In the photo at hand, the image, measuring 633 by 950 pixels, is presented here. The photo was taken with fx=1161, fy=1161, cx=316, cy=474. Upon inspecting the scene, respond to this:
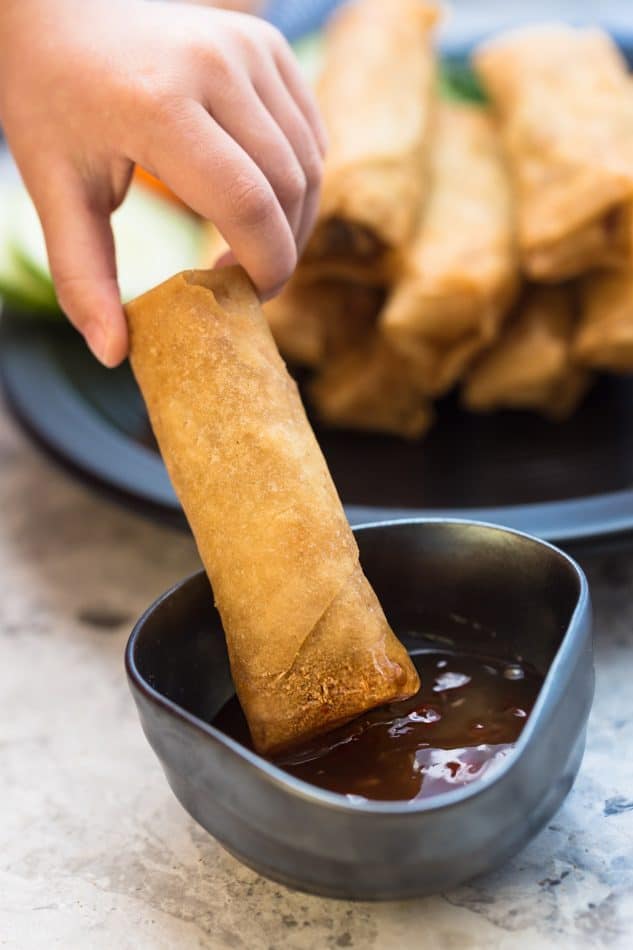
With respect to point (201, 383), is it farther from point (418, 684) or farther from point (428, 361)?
point (428, 361)

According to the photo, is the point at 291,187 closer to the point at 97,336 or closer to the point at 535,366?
the point at 97,336

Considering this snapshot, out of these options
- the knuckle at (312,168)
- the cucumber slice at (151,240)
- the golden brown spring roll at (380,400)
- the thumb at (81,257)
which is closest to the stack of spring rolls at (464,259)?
the golden brown spring roll at (380,400)

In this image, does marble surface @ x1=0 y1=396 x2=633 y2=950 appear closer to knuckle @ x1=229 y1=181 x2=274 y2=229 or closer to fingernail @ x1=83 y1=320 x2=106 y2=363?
fingernail @ x1=83 y1=320 x2=106 y2=363

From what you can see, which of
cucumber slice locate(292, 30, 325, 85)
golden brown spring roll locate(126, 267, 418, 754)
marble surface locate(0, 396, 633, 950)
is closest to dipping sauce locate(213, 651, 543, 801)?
golden brown spring roll locate(126, 267, 418, 754)

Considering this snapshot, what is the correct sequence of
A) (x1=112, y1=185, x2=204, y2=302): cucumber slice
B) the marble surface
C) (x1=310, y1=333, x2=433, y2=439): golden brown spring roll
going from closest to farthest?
1. the marble surface
2. (x1=310, y1=333, x2=433, y2=439): golden brown spring roll
3. (x1=112, y1=185, x2=204, y2=302): cucumber slice

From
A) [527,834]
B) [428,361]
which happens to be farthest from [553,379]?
[527,834]

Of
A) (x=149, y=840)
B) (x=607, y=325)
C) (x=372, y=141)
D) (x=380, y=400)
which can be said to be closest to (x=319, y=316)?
(x=380, y=400)

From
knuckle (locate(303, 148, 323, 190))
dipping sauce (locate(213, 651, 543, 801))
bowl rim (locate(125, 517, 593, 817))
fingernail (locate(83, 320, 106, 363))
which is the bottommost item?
dipping sauce (locate(213, 651, 543, 801))
